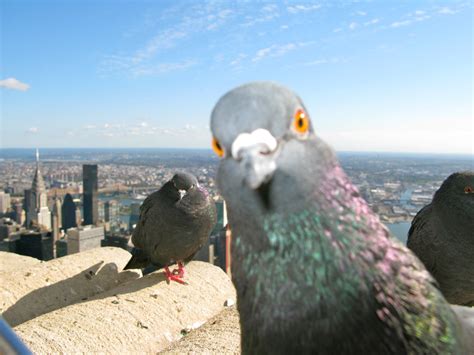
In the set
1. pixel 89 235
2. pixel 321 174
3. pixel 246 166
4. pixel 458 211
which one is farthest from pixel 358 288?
pixel 89 235

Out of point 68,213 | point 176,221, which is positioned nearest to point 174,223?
point 176,221

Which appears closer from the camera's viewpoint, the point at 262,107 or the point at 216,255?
the point at 262,107

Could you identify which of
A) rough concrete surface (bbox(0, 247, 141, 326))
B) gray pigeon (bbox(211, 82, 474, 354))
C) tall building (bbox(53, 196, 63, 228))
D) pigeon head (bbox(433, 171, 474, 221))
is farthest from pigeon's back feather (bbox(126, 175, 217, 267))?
tall building (bbox(53, 196, 63, 228))

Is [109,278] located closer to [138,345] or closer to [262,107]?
[138,345]

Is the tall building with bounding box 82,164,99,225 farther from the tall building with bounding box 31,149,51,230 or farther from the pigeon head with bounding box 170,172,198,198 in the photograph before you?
the pigeon head with bounding box 170,172,198,198

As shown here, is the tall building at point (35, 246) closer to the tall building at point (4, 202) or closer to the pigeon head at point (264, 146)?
the pigeon head at point (264, 146)

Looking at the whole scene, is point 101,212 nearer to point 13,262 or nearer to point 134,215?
point 134,215

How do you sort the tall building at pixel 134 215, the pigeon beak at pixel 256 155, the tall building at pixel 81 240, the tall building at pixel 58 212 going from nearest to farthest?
1. the pigeon beak at pixel 256 155
2. the tall building at pixel 134 215
3. the tall building at pixel 81 240
4. the tall building at pixel 58 212

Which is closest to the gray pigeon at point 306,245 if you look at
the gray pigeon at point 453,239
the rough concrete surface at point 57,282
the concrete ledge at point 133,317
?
the gray pigeon at point 453,239
